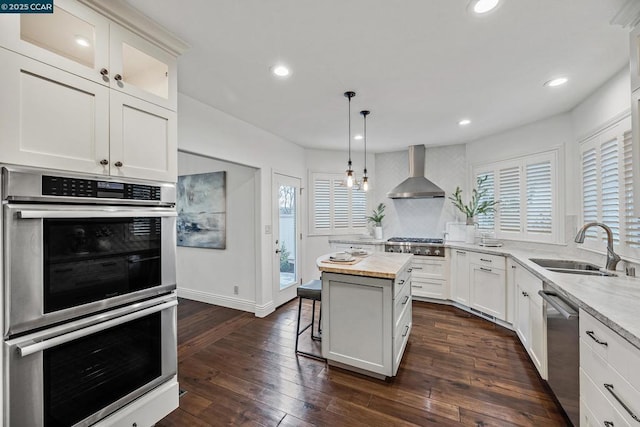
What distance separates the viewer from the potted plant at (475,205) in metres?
4.17

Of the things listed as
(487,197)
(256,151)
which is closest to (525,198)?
(487,197)

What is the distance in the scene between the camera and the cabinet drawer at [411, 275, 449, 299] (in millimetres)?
4223

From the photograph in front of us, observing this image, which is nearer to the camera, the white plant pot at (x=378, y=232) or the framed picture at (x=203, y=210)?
the framed picture at (x=203, y=210)

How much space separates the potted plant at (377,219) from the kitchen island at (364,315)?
2.52m

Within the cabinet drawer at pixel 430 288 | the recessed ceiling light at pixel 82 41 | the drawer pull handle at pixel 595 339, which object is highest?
the recessed ceiling light at pixel 82 41

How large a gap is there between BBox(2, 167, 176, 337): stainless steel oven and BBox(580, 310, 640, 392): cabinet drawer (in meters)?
2.43

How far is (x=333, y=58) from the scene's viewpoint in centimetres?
213

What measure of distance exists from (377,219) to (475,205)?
1649mm

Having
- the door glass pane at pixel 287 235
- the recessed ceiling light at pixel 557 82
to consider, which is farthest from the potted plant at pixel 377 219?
the recessed ceiling light at pixel 557 82

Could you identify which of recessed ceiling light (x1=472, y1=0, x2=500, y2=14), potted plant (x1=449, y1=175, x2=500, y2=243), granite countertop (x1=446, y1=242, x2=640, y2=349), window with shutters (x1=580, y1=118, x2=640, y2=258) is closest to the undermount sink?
window with shutters (x1=580, y1=118, x2=640, y2=258)

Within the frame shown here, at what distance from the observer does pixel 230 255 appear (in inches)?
163

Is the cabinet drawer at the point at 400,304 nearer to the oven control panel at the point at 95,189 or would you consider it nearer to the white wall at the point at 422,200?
the oven control panel at the point at 95,189

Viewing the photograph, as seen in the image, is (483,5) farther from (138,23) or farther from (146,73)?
(146,73)

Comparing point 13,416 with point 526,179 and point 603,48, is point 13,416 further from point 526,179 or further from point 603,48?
point 526,179
